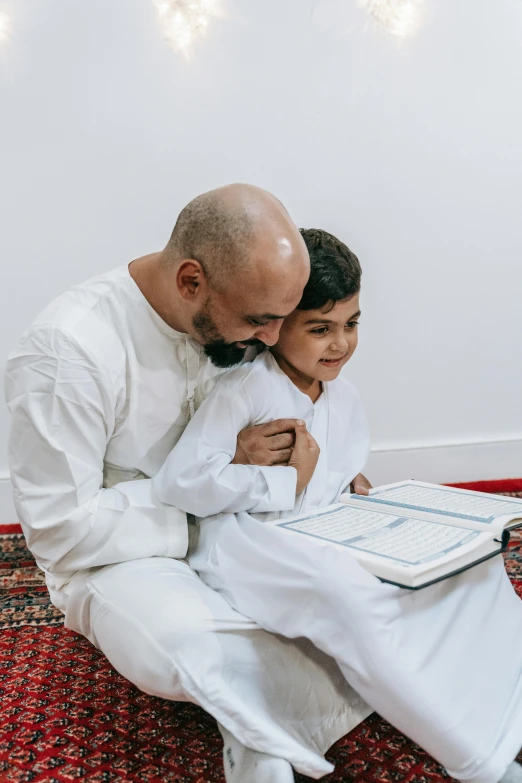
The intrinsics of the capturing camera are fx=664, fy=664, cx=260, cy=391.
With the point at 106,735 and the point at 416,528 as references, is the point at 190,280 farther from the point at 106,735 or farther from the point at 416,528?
the point at 106,735

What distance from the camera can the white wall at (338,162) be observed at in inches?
98.2

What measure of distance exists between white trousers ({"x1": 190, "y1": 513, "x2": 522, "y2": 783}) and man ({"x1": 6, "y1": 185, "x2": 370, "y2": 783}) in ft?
0.33

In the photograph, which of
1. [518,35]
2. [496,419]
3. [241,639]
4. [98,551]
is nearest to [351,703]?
[241,639]

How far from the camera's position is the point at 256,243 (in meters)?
1.33

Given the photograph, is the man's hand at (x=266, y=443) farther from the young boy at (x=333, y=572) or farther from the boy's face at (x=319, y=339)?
the boy's face at (x=319, y=339)

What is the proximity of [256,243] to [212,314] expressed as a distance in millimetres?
187

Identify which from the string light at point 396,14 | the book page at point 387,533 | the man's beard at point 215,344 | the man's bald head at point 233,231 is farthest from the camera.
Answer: the string light at point 396,14

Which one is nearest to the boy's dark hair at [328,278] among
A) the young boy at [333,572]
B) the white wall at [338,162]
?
the young boy at [333,572]

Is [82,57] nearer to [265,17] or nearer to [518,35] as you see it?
[265,17]

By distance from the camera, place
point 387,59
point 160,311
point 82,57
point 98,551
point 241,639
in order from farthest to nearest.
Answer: point 387,59, point 82,57, point 160,311, point 98,551, point 241,639

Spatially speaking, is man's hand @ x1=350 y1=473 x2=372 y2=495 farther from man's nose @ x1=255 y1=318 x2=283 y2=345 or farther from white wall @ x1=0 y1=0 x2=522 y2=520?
white wall @ x1=0 y1=0 x2=522 y2=520

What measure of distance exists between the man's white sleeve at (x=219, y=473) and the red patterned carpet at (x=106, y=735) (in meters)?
0.45

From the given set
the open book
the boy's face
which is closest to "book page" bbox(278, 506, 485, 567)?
the open book

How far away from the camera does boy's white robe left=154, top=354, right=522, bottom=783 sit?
41.1 inches
